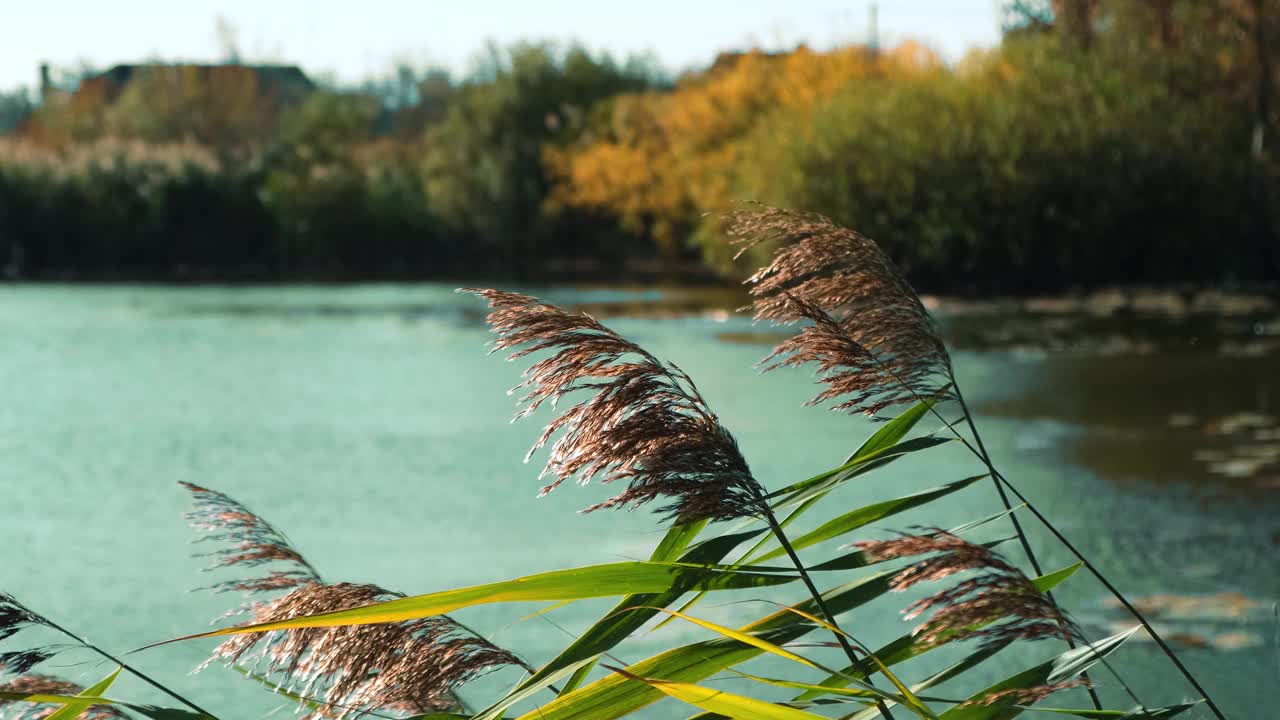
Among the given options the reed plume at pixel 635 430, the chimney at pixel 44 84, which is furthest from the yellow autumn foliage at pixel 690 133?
the chimney at pixel 44 84

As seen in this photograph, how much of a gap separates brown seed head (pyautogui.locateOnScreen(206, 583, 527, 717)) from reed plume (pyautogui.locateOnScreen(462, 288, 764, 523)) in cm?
26

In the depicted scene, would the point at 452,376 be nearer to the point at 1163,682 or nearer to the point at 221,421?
the point at 221,421

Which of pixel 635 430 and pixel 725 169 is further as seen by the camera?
pixel 725 169

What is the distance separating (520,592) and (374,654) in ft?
1.14

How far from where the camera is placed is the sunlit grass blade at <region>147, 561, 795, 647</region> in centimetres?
168

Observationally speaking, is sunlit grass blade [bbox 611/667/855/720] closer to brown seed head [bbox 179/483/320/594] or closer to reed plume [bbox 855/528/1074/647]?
reed plume [bbox 855/528/1074/647]

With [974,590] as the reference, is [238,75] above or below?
above

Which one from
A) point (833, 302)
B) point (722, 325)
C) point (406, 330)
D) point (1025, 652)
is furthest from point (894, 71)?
point (833, 302)

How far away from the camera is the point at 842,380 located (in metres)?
2.07

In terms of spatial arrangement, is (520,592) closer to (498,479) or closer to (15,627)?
(15,627)

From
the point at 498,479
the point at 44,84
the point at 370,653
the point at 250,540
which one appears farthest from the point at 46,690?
the point at 44,84

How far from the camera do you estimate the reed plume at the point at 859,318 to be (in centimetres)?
205

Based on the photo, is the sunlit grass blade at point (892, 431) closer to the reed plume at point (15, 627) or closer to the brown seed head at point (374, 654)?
the brown seed head at point (374, 654)

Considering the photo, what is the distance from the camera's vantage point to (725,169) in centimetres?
3341
